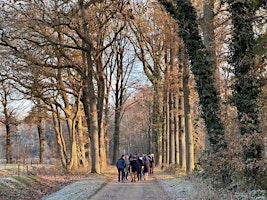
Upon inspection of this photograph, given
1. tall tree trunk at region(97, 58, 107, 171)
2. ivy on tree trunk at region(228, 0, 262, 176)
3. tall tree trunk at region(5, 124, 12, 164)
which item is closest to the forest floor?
ivy on tree trunk at region(228, 0, 262, 176)

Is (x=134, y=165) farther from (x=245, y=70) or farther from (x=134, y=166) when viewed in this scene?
(x=245, y=70)

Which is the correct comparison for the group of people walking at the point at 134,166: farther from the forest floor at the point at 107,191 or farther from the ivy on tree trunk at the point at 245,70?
the ivy on tree trunk at the point at 245,70

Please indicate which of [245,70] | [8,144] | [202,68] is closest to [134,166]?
[202,68]

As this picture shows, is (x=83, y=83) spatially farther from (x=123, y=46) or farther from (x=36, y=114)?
(x=123, y=46)

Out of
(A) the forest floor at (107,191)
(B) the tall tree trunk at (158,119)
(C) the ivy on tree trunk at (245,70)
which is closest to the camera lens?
(C) the ivy on tree trunk at (245,70)

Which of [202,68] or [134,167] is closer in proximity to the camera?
[202,68]

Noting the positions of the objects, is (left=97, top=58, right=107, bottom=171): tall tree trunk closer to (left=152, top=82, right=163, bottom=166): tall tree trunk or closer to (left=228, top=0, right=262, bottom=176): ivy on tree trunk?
(left=152, top=82, right=163, bottom=166): tall tree trunk

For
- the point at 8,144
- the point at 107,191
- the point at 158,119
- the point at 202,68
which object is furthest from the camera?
the point at 8,144

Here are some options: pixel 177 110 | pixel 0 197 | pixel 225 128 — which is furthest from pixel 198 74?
pixel 177 110

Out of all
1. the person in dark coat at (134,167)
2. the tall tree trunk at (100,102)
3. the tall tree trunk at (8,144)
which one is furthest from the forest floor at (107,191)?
the tall tree trunk at (8,144)

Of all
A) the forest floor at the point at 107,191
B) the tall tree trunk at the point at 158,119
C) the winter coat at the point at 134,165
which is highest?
the tall tree trunk at the point at 158,119

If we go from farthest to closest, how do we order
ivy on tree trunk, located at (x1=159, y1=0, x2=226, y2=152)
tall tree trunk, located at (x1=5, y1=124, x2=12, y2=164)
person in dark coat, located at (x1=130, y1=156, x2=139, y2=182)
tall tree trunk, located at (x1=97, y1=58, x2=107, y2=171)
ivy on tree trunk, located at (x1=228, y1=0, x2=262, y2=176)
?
tall tree trunk, located at (x1=5, y1=124, x2=12, y2=164), tall tree trunk, located at (x1=97, y1=58, x2=107, y2=171), person in dark coat, located at (x1=130, y1=156, x2=139, y2=182), ivy on tree trunk, located at (x1=159, y1=0, x2=226, y2=152), ivy on tree trunk, located at (x1=228, y1=0, x2=262, y2=176)

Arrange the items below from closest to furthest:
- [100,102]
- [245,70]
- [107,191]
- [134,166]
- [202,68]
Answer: [245,70] → [202,68] → [107,191] → [134,166] → [100,102]

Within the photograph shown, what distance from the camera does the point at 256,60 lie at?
13633mm
